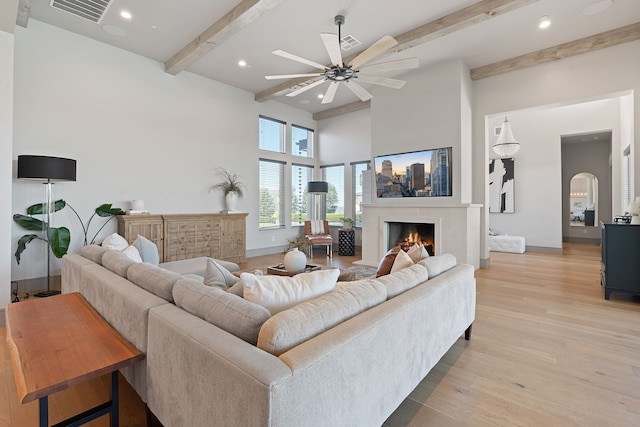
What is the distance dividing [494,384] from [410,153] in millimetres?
4324

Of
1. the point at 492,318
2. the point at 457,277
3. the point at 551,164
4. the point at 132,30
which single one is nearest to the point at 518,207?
the point at 551,164

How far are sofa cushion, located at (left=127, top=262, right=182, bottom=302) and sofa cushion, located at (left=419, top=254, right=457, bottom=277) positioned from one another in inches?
68.8

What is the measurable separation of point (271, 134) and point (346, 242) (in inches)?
129

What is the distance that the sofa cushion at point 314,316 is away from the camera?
114 cm

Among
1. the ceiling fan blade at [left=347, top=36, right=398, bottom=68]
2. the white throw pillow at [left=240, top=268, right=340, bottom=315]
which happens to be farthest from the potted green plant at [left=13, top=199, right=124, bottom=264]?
the ceiling fan blade at [left=347, top=36, right=398, bottom=68]

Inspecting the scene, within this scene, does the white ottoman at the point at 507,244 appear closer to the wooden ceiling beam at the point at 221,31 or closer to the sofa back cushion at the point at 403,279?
the sofa back cushion at the point at 403,279

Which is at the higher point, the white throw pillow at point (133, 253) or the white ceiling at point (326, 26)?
the white ceiling at point (326, 26)

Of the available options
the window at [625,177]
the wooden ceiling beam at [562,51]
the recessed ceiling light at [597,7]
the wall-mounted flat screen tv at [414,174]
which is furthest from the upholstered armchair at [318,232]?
the window at [625,177]

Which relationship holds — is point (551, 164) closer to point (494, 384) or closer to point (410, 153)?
point (410, 153)

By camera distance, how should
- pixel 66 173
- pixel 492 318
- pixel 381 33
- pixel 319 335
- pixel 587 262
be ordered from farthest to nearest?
pixel 587 262 → pixel 381 33 → pixel 66 173 → pixel 492 318 → pixel 319 335

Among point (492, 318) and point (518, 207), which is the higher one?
point (518, 207)

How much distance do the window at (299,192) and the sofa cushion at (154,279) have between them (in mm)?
5976

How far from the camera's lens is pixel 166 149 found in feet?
18.2

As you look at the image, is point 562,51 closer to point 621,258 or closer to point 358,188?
point 621,258
